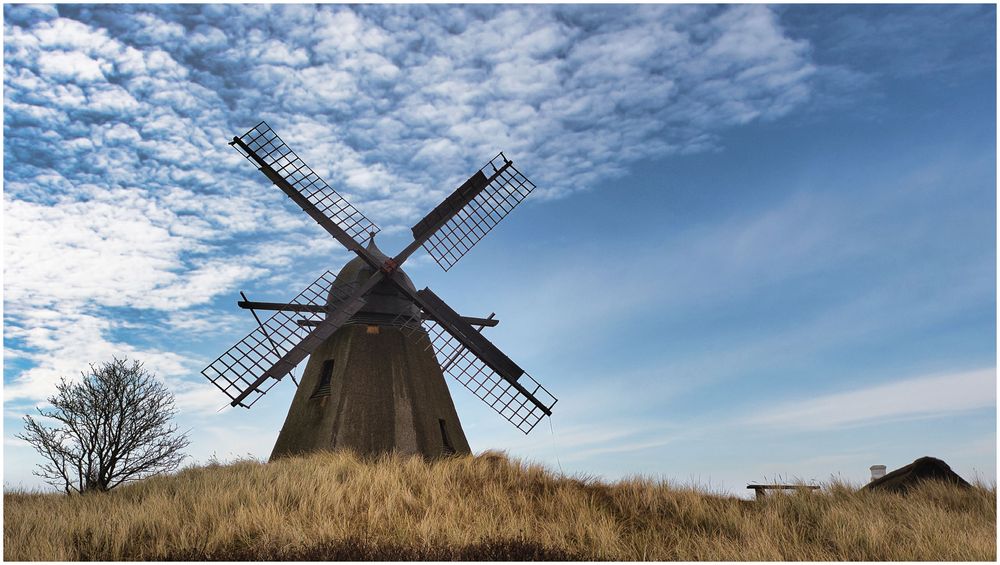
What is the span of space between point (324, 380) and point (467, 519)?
7.07 m

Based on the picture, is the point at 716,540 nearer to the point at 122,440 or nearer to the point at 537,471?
the point at 537,471

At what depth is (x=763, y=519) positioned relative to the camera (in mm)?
13156

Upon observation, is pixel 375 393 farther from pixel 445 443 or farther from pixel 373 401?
pixel 445 443

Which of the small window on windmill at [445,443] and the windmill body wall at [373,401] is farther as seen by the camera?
the small window on windmill at [445,443]

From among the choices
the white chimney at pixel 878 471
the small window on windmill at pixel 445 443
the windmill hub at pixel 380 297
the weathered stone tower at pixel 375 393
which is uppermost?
the windmill hub at pixel 380 297

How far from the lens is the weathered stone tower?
54.7ft

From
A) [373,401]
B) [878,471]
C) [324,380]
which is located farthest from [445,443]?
[878,471]

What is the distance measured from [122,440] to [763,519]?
17158 mm

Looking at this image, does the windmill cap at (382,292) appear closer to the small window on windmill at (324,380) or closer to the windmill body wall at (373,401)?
the windmill body wall at (373,401)

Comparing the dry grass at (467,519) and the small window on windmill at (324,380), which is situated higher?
the small window on windmill at (324,380)

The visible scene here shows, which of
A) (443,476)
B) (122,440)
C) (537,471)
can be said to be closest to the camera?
(443,476)

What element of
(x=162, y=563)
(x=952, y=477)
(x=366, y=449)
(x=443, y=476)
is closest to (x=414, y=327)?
(x=366, y=449)

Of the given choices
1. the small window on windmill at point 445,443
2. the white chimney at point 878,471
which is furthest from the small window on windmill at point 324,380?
the white chimney at point 878,471

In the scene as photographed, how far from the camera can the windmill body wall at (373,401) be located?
16656mm
